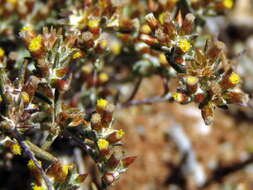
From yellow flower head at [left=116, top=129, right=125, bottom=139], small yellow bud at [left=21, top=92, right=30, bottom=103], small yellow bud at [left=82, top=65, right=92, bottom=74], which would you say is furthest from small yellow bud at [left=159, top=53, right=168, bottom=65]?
small yellow bud at [left=21, top=92, right=30, bottom=103]

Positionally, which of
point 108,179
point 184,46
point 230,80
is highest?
point 184,46

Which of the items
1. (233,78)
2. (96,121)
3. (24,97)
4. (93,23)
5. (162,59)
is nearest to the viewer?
(24,97)

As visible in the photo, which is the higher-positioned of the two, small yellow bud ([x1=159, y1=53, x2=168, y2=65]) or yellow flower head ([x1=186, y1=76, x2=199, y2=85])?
yellow flower head ([x1=186, y1=76, x2=199, y2=85])

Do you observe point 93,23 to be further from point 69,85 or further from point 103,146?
point 103,146

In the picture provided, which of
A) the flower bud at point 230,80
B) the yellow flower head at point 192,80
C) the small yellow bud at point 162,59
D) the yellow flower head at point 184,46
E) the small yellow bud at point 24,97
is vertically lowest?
the small yellow bud at point 162,59

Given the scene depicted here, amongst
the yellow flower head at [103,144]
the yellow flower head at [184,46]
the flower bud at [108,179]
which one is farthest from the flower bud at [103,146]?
the yellow flower head at [184,46]

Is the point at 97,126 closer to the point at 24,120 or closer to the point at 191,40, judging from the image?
the point at 24,120

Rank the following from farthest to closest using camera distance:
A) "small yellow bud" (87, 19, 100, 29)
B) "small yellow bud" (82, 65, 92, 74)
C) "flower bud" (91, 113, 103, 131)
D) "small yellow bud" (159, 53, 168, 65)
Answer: "small yellow bud" (82, 65, 92, 74) → "small yellow bud" (159, 53, 168, 65) → "small yellow bud" (87, 19, 100, 29) → "flower bud" (91, 113, 103, 131)

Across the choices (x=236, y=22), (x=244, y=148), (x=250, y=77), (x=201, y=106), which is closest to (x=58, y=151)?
(x=201, y=106)

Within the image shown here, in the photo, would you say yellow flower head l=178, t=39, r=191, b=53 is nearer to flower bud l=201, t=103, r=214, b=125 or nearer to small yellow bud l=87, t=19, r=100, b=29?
flower bud l=201, t=103, r=214, b=125

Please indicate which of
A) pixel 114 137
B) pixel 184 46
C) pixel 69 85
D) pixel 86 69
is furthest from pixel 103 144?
pixel 86 69

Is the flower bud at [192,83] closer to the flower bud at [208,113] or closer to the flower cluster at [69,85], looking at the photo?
the flower cluster at [69,85]
